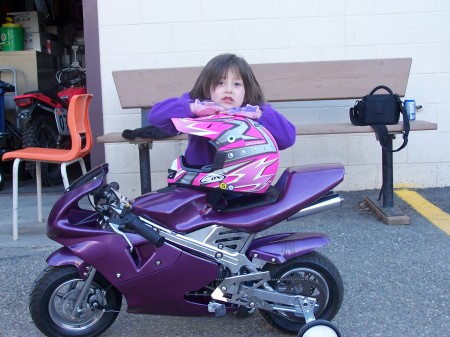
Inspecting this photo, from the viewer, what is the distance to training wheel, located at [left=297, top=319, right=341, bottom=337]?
2.93m

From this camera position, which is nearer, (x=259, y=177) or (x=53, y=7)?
(x=259, y=177)

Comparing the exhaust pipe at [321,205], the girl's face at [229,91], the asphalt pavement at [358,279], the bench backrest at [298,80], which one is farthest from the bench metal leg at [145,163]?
the exhaust pipe at [321,205]

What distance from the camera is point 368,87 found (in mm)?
5785

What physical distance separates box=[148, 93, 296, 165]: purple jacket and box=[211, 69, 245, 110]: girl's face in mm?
134

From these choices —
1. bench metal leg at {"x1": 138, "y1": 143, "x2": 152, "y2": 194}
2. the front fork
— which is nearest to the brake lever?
the front fork

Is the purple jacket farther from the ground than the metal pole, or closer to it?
farther from the ground

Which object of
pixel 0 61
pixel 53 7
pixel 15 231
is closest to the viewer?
pixel 15 231

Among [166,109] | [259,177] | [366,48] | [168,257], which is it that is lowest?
[168,257]

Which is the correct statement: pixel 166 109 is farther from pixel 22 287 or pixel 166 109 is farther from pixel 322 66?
pixel 322 66

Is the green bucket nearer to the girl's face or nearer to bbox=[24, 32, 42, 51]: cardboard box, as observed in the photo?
bbox=[24, 32, 42, 51]: cardboard box

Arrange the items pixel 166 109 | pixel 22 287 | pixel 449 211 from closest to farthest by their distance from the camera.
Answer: pixel 166 109, pixel 22 287, pixel 449 211

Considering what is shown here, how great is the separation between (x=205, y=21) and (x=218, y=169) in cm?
341

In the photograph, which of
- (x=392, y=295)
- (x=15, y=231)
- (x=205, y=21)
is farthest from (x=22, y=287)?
(x=205, y=21)

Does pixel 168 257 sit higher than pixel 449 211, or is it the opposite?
pixel 168 257
